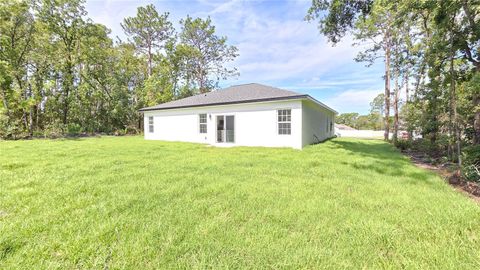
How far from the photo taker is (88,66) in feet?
69.1

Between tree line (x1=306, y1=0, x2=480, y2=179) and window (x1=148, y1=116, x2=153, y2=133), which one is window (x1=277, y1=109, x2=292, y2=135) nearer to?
tree line (x1=306, y1=0, x2=480, y2=179)

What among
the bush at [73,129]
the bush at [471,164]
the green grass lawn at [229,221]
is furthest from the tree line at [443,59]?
the bush at [73,129]

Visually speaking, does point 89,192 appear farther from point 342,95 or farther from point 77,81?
point 342,95

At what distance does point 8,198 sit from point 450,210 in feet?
22.9

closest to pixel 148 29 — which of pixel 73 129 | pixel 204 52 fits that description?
pixel 204 52

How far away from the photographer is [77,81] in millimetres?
20328

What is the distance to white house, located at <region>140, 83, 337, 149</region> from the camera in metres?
10.6

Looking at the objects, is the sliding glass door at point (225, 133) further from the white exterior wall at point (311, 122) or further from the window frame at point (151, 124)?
the window frame at point (151, 124)

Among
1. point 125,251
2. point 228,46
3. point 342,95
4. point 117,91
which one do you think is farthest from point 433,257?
point 342,95

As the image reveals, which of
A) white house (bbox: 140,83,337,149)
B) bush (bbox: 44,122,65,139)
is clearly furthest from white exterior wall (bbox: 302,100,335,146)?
bush (bbox: 44,122,65,139)

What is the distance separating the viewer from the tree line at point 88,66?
1592 cm

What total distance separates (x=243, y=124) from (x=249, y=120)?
0.44m

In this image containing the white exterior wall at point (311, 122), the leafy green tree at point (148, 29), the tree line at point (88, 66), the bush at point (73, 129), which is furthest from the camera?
the leafy green tree at point (148, 29)

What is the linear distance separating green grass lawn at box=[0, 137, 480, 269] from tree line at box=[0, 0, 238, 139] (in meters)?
16.4
